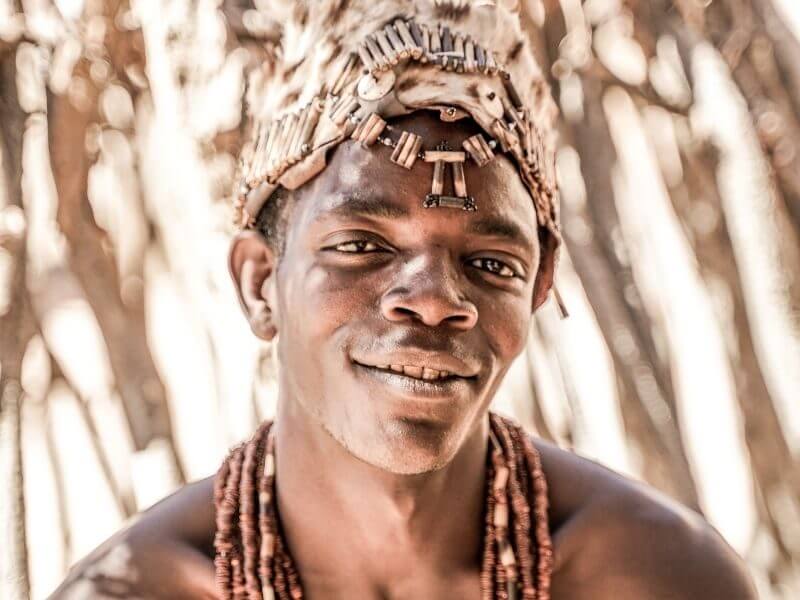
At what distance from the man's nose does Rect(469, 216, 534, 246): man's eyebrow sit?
0.23ft

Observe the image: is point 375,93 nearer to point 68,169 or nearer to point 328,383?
point 328,383

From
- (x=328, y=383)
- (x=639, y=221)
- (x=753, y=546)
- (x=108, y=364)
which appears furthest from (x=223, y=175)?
(x=753, y=546)

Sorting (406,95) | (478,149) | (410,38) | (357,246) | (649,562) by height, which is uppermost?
(410,38)

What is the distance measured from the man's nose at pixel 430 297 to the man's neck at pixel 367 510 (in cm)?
28

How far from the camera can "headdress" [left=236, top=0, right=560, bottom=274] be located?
64.8 inches

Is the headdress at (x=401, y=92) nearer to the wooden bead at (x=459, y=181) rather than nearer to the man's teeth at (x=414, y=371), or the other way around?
the wooden bead at (x=459, y=181)

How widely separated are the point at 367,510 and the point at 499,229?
51 cm

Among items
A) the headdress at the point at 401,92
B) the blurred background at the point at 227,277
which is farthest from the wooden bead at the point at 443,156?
the blurred background at the point at 227,277

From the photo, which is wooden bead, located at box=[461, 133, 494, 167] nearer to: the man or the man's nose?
the man

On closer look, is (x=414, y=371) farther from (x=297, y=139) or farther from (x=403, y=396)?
(x=297, y=139)

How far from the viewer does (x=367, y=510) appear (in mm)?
1749

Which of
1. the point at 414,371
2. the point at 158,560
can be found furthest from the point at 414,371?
the point at 158,560

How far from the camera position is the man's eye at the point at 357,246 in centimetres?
163

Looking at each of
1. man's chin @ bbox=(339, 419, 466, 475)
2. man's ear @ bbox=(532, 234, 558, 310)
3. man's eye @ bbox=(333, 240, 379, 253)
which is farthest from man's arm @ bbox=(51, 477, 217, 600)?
man's ear @ bbox=(532, 234, 558, 310)
